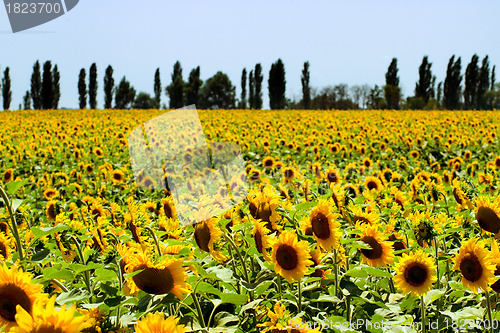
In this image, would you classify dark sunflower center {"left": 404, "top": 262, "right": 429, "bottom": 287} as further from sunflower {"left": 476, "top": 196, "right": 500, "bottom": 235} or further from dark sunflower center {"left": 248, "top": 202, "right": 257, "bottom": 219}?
dark sunflower center {"left": 248, "top": 202, "right": 257, "bottom": 219}

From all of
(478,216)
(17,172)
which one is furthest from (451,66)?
(478,216)

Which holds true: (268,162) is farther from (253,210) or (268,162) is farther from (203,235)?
(203,235)

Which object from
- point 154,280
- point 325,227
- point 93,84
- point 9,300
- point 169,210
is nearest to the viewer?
point 9,300

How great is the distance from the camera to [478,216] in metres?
2.41

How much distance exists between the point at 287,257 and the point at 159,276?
21.3 inches

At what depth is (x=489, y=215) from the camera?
7.77 feet

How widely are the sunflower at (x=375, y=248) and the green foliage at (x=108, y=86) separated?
184ft

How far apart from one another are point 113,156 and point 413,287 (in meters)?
10.7

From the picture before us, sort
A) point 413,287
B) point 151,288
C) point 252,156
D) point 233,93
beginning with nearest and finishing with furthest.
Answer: point 151,288, point 413,287, point 252,156, point 233,93

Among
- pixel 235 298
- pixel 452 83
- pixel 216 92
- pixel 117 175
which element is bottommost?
A: pixel 117 175

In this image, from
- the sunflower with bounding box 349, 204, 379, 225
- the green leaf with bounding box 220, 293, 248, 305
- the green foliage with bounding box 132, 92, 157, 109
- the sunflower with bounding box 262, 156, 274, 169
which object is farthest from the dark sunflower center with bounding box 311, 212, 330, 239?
the green foliage with bounding box 132, 92, 157, 109

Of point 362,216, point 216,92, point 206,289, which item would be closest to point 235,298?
point 206,289

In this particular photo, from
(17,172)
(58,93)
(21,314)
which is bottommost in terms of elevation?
(17,172)

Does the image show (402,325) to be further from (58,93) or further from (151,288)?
(58,93)
